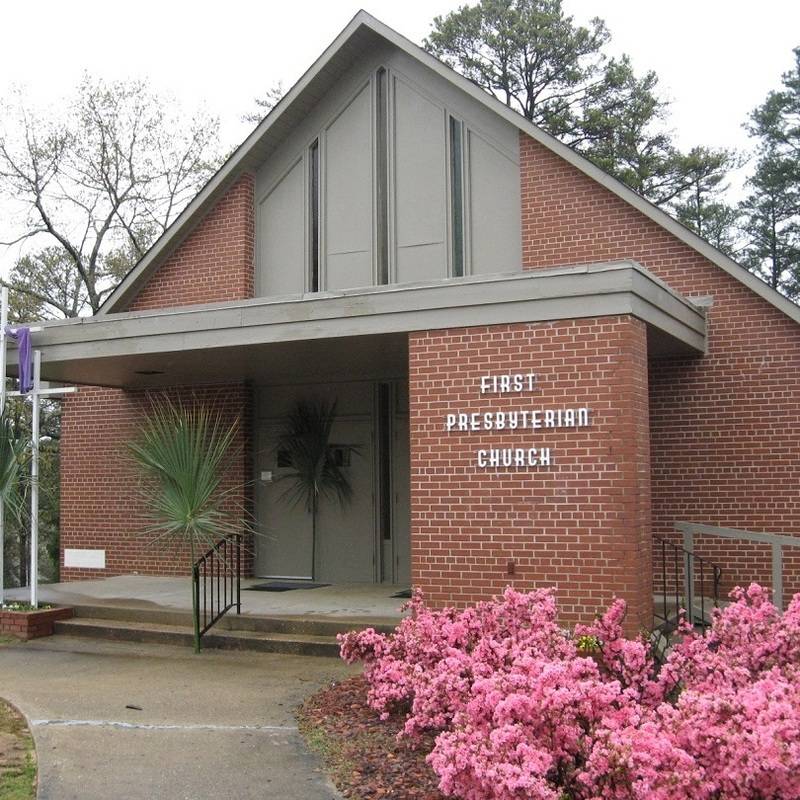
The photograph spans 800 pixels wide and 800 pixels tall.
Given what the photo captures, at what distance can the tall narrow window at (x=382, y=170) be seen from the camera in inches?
518

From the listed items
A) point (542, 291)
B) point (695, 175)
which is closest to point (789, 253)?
point (695, 175)

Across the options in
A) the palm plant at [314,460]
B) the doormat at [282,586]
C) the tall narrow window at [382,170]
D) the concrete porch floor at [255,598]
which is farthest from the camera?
the palm plant at [314,460]

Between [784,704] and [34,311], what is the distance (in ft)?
92.7

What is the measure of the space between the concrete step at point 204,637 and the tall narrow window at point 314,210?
204 inches

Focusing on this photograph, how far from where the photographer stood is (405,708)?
23.0 ft

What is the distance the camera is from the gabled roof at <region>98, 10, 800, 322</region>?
37.2ft

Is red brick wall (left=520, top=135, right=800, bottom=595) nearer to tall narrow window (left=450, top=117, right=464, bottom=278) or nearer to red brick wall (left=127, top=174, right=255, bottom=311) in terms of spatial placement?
tall narrow window (left=450, top=117, right=464, bottom=278)

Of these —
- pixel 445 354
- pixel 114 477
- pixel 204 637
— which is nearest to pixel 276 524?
pixel 114 477

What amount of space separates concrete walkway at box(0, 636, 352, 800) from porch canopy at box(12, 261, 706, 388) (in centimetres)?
326

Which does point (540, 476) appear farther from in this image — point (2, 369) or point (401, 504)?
point (2, 369)

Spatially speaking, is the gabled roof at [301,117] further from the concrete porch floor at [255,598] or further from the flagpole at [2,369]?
the concrete porch floor at [255,598]

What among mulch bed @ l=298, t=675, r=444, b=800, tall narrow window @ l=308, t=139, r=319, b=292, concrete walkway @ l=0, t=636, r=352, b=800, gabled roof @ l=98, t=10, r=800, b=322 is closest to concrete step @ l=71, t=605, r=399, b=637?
concrete walkway @ l=0, t=636, r=352, b=800

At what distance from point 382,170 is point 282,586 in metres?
5.74

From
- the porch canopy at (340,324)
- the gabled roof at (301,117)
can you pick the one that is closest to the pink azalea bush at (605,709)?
the porch canopy at (340,324)
